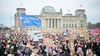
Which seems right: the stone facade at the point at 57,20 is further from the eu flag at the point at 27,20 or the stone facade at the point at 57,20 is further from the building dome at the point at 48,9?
the eu flag at the point at 27,20

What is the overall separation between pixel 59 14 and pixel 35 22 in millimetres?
67331

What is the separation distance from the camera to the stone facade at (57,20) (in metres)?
77.9

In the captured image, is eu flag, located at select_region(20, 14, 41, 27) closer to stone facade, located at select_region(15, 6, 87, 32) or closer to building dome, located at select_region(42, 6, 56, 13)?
stone facade, located at select_region(15, 6, 87, 32)

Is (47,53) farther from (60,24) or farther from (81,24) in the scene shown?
(81,24)

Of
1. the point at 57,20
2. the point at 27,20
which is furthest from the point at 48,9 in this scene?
the point at 27,20

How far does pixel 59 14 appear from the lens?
78500 millimetres

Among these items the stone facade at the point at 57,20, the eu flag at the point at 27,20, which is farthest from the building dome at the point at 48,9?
the eu flag at the point at 27,20

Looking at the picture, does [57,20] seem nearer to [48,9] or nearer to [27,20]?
[48,9]

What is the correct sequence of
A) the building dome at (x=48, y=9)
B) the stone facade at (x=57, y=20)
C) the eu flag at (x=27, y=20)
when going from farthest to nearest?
the building dome at (x=48, y=9) < the stone facade at (x=57, y=20) < the eu flag at (x=27, y=20)

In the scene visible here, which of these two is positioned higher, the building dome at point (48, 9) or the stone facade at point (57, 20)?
the building dome at point (48, 9)

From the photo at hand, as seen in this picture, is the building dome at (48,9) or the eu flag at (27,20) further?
the building dome at (48,9)

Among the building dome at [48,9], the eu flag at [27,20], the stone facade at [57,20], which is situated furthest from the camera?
the building dome at [48,9]

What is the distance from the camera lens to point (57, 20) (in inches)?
3110

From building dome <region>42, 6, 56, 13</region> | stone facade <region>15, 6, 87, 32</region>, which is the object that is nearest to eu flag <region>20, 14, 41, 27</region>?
stone facade <region>15, 6, 87, 32</region>
